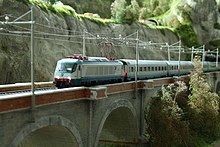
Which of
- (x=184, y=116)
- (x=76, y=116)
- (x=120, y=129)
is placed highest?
(x=76, y=116)

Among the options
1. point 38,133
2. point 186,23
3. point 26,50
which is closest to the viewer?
point 38,133

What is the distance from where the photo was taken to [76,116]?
17.8m

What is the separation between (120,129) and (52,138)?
32.5ft

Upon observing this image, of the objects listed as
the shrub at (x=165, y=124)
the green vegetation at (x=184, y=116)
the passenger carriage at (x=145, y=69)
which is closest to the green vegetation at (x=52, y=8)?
the passenger carriage at (x=145, y=69)

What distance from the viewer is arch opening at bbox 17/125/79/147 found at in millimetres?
17750

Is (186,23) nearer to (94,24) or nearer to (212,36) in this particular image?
(212,36)

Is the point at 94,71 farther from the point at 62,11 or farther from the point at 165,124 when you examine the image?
the point at 62,11

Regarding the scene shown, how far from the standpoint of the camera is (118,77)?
26.6 m

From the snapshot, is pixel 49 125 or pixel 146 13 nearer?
pixel 49 125

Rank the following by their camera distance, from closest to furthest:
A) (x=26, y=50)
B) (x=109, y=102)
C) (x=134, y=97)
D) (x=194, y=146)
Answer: (x=109, y=102) → (x=134, y=97) → (x=26, y=50) → (x=194, y=146)

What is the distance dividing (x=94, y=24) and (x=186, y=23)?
29.8m

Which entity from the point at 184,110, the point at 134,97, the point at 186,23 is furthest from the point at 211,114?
the point at 186,23

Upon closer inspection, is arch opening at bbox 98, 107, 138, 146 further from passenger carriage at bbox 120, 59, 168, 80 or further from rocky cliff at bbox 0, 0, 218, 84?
rocky cliff at bbox 0, 0, 218, 84

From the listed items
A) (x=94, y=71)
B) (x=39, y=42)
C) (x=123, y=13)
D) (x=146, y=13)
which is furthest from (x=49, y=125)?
(x=146, y=13)
